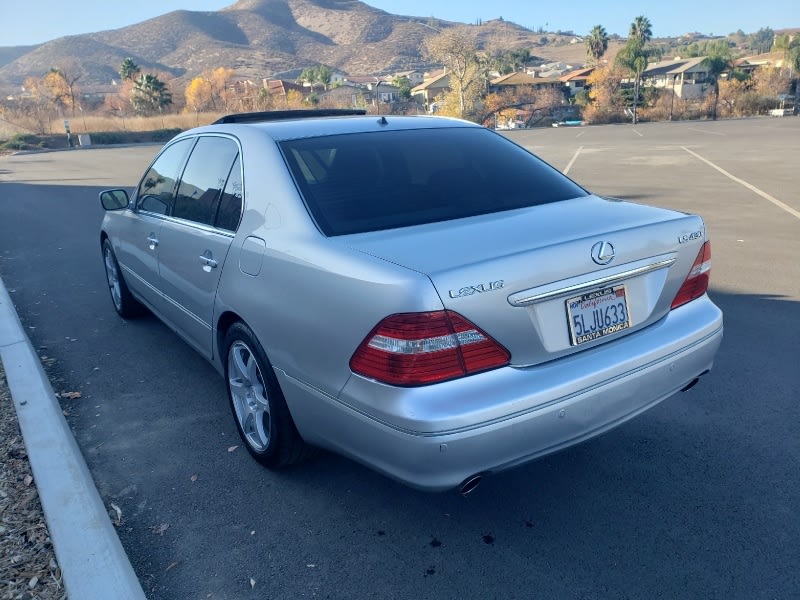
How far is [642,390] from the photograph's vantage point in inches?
110

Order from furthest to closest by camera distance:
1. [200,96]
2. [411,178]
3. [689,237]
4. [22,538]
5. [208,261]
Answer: [200,96]
[208,261]
[411,178]
[689,237]
[22,538]

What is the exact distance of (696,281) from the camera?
10.3 feet

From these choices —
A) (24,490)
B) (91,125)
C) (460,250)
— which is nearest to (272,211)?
(460,250)

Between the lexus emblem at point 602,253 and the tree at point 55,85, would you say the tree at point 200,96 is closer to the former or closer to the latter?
the tree at point 55,85

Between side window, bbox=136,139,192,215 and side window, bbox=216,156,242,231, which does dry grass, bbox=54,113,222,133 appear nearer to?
side window, bbox=136,139,192,215

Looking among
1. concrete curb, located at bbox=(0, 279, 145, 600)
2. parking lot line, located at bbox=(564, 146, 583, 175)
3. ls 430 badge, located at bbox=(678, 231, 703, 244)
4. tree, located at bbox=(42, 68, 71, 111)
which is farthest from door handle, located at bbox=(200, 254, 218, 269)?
tree, located at bbox=(42, 68, 71, 111)

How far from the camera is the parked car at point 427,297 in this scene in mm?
2398

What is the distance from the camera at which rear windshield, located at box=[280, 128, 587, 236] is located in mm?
3061

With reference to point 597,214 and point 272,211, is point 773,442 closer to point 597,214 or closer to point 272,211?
point 597,214

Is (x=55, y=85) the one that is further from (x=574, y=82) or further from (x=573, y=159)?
(x=573, y=159)

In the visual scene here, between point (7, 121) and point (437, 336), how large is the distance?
234 ft

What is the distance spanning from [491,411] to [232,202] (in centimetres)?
189

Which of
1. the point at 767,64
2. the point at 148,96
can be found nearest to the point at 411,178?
the point at 148,96

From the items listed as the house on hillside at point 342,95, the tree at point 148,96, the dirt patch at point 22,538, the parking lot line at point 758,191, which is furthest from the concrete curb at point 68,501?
the house on hillside at point 342,95
